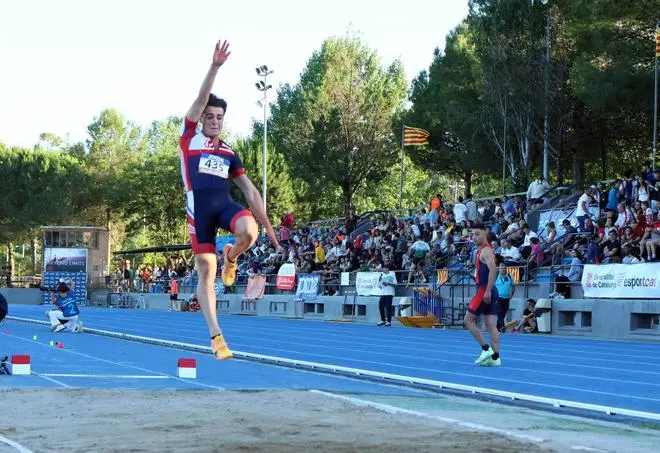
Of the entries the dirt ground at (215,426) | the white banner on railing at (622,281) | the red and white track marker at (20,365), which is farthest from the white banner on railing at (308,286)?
the dirt ground at (215,426)

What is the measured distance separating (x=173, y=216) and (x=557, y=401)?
69.0m

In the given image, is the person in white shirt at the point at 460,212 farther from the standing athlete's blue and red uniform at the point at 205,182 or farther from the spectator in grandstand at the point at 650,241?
the standing athlete's blue and red uniform at the point at 205,182

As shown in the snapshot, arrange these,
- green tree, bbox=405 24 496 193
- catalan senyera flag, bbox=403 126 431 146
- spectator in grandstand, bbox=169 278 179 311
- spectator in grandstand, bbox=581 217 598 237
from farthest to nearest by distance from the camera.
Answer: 1. catalan senyera flag, bbox=403 126 431 146
2. green tree, bbox=405 24 496 193
3. spectator in grandstand, bbox=169 278 179 311
4. spectator in grandstand, bbox=581 217 598 237

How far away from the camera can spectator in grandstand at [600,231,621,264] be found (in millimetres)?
24203

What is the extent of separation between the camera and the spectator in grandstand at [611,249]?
24203 millimetres

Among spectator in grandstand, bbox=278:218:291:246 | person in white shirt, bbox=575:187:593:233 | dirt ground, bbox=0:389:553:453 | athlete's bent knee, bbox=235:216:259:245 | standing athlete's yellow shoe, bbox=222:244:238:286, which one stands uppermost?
person in white shirt, bbox=575:187:593:233

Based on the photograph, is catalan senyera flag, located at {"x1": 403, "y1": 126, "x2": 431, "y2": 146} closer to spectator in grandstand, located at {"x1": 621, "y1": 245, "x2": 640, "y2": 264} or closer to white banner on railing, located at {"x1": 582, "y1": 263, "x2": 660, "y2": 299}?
white banner on railing, located at {"x1": 582, "y1": 263, "x2": 660, "y2": 299}

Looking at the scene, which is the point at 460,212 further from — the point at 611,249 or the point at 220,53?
the point at 220,53

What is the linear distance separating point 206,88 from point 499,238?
76.3 ft

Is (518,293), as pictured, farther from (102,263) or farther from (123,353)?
(102,263)

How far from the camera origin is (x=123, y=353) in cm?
1948

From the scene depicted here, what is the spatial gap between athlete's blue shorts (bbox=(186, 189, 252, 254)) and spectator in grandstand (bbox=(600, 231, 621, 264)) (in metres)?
18.1

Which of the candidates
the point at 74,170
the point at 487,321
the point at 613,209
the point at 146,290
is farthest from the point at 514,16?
the point at 74,170

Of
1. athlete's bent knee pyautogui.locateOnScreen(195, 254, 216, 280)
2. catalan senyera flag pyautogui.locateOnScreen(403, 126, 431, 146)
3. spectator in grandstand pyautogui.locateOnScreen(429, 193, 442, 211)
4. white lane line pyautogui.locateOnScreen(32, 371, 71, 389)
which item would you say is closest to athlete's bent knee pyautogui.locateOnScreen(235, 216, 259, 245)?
athlete's bent knee pyautogui.locateOnScreen(195, 254, 216, 280)
